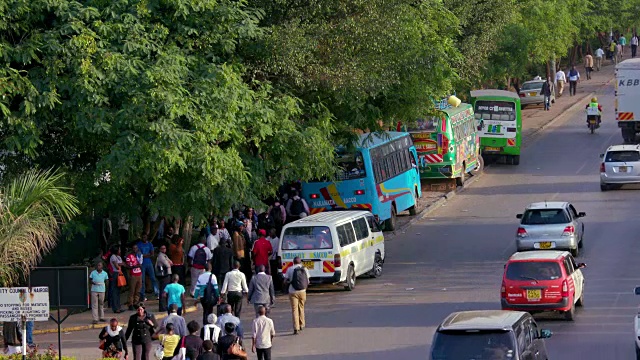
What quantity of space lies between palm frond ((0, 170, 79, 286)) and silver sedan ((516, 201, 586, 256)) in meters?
12.4

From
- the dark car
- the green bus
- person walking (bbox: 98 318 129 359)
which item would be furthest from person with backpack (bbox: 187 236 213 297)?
the green bus

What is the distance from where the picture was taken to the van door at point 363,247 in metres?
29.2

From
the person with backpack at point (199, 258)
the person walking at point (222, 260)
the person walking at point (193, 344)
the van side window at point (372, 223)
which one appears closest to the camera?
the person walking at point (193, 344)

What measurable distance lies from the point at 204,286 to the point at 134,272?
3.27 meters

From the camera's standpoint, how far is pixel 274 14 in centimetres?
2922

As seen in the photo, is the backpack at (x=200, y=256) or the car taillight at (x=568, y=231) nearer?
the backpack at (x=200, y=256)

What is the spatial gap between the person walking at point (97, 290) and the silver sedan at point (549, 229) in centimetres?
1049

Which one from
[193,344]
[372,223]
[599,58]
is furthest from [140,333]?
[599,58]

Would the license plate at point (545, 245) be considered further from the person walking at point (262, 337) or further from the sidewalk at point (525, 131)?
the person walking at point (262, 337)

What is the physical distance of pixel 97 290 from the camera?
83.5 ft

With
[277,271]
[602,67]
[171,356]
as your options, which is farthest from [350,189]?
[602,67]

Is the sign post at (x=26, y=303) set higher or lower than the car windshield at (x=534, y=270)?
higher

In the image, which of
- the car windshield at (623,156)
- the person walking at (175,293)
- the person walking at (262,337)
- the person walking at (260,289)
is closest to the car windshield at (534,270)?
the person walking at (260,289)

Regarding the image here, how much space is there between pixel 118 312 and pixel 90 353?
154 inches
